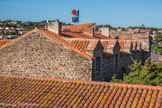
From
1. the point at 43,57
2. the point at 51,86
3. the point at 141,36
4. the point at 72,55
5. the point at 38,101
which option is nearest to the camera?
the point at 38,101

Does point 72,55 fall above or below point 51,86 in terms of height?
above

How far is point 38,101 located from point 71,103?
1396 mm

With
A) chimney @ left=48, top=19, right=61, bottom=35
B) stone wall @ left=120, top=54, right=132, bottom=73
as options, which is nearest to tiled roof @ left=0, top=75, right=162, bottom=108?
stone wall @ left=120, top=54, right=132, bottom=73

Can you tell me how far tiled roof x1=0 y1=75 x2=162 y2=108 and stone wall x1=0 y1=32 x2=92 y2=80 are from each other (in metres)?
3.27

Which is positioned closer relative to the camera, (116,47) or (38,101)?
(38,101)

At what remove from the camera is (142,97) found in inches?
322

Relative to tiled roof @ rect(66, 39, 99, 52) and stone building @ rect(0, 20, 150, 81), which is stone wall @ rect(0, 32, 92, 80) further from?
tiled roof @ rect(66, 39, 99, 52)

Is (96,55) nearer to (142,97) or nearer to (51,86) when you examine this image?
(51,86)

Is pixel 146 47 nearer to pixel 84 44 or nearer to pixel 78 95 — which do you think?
pixel 84 44

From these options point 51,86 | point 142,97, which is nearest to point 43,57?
point 51,86

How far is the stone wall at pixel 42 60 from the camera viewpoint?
1362 cm

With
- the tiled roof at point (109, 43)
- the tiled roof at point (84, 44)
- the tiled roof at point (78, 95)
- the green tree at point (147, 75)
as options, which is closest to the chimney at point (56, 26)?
the tiled roof at point (109, 43)

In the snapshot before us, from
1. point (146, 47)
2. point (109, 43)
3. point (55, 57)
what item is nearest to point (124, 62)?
point (109, 43)

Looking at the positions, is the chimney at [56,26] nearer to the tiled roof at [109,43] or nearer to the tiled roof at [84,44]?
the tiled roof at [109,43]
